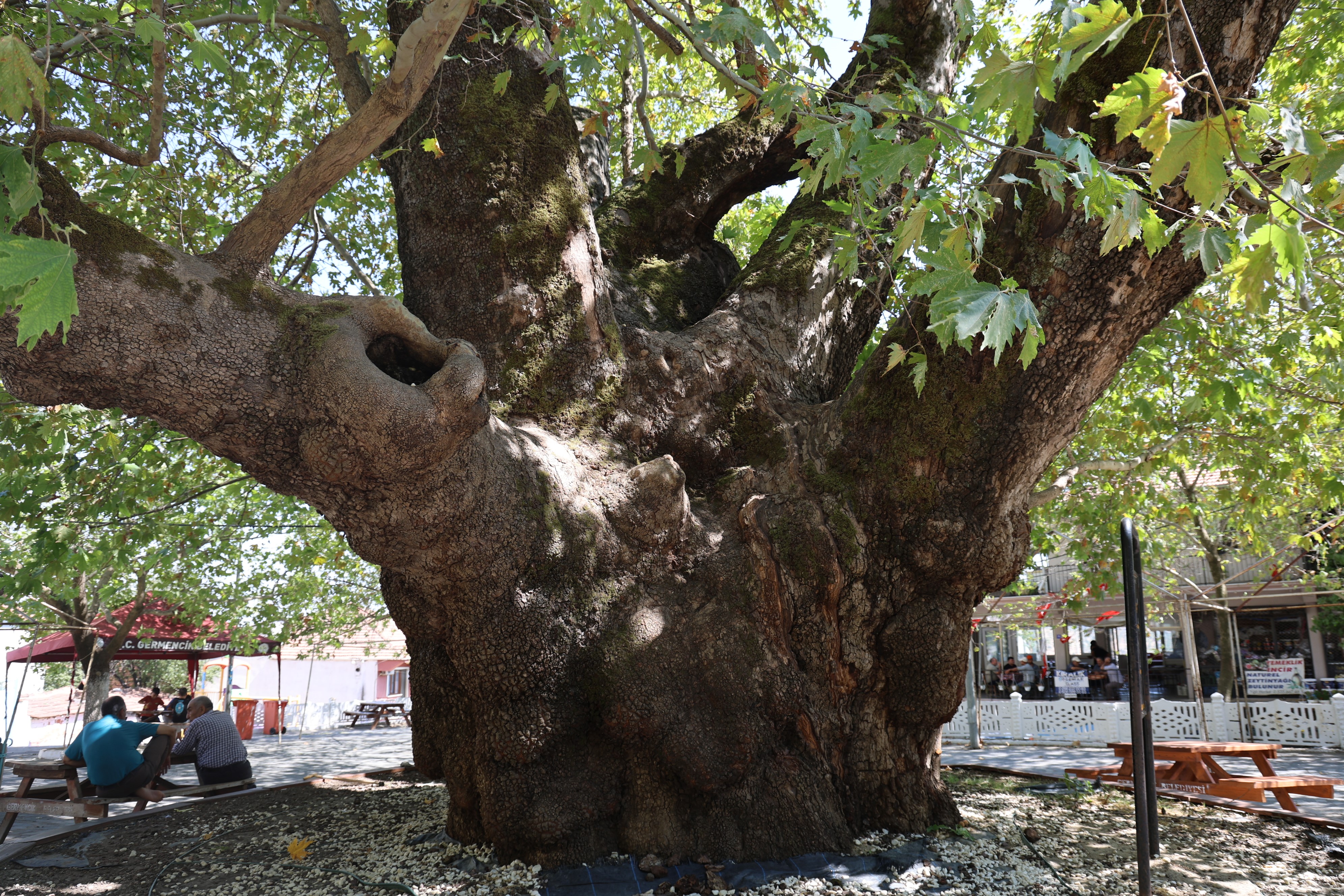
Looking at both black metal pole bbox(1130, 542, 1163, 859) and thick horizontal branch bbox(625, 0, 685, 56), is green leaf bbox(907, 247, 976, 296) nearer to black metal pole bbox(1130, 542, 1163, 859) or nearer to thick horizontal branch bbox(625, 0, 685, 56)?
black metal pole bbox(1130, 542, 1163, 859)

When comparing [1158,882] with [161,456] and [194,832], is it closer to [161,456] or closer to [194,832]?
[194,832]

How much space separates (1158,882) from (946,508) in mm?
2125

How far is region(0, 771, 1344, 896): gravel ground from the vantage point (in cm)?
395

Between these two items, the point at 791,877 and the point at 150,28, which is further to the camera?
the point at 791,877

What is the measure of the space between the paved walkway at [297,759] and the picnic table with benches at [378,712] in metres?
1.75

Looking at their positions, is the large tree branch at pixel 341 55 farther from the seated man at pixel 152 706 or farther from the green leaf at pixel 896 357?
the seated man at pixel 152 706

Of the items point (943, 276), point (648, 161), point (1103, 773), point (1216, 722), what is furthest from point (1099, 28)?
point (1216, 722)

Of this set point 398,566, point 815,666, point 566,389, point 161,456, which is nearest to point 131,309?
point 398,566

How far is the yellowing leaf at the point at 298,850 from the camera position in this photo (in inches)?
181

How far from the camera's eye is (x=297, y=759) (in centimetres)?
1242

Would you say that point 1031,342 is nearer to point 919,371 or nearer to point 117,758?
point 919,371

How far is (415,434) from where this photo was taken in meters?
3.46

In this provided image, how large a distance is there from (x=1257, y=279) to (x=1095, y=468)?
21.0 feet

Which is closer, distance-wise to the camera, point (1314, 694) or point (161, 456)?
point (161, 456)
